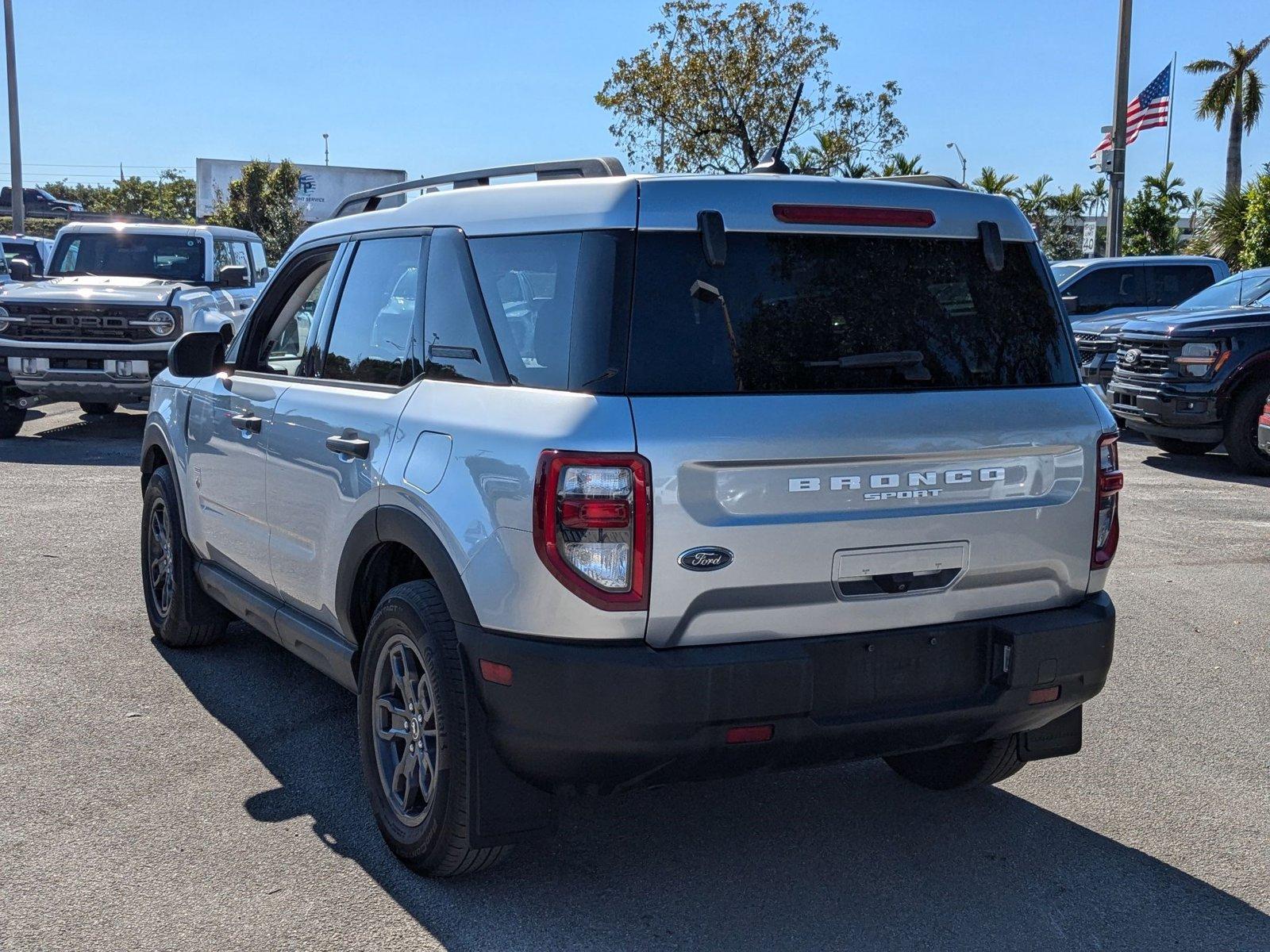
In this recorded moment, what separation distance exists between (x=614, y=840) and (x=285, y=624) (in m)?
1.49

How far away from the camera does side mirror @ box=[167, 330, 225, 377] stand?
5656mm

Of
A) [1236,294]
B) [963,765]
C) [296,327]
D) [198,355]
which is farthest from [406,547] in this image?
[1236,294]

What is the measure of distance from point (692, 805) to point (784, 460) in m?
1.58

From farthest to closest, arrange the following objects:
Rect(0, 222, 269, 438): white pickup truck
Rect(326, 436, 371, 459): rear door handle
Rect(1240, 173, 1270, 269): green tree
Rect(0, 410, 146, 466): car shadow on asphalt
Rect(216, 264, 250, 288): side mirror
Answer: Rect(1240, 173, 1270, 269): green tree < Rect(216, 264, 250, 288): side mirror < Rect(0, 222, 269, 438): white pickup truck < Rect(0, 410, 146, 466): car shadow on asphalt < Rect(326, 436, 371, 459): rear door handle

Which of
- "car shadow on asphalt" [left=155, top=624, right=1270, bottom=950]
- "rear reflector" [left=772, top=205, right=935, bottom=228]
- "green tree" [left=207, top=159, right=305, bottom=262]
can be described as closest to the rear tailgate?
"rear reflector" [left=772, top=205, right=935, bottom=228]

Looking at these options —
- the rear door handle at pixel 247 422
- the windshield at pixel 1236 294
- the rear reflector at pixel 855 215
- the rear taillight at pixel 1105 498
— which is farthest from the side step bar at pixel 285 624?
the windshield at pixel 1236 294

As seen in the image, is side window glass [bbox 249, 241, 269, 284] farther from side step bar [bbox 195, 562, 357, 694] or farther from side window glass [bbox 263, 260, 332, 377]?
side window glass [bbox 263, 260, 332, 377]

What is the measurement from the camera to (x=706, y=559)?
10.9 ft

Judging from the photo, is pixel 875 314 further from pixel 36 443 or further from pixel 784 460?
pixel 36 443

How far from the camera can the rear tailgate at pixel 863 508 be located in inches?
Result: 130

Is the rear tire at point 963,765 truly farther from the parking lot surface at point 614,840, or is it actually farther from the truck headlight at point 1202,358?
the truck headlight at point 1202,358

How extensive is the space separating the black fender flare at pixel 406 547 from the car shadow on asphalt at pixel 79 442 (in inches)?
330

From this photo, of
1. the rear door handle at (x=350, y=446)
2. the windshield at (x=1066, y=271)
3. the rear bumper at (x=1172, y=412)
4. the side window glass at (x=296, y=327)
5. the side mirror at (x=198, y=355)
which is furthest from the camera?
the windshield at (x=1066, y=271)

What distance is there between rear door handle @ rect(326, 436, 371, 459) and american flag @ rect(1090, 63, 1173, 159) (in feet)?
72.3
